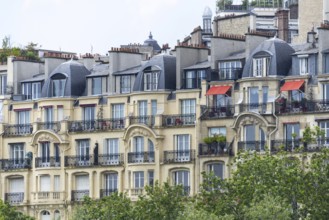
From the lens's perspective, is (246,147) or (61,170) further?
(61,170)

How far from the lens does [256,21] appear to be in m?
188

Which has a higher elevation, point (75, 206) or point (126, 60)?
point (126, 60)

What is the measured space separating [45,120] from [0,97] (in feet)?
19.2

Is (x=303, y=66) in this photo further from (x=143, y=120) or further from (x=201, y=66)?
(x=143, y=120)

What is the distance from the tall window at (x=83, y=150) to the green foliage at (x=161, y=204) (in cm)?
1792

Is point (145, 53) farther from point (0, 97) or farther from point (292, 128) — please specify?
point (292, 128)

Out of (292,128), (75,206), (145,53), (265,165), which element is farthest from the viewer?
(145,53)

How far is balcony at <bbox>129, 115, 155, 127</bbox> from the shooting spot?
522ft

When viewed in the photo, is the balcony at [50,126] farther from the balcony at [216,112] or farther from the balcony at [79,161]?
the balcony at [216,112]

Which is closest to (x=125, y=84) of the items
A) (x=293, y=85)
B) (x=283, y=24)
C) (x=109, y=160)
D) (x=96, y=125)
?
(x=96, y=125)

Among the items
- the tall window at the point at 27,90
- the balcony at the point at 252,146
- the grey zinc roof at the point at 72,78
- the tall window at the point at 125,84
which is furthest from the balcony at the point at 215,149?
the tall window at the point at 27,90

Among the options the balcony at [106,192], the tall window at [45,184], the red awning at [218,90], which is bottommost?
the balcony at [106,192]

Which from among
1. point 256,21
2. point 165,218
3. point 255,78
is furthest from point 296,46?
point 256,21

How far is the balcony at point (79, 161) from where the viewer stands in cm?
16312
